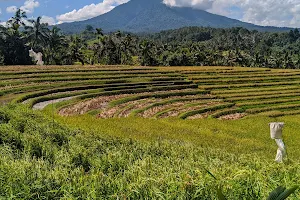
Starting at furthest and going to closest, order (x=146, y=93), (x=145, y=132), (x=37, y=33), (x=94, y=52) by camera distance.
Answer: (x=94, y=52), (x=37, y=33), (x=146, y=93), (x=145, y=132)

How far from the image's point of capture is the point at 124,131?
1507 cm

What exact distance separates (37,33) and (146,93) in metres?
32.0

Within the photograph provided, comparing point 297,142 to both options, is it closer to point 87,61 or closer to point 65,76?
point 65,76

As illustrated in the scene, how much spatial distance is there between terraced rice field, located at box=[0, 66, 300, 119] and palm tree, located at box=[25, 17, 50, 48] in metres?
21.8

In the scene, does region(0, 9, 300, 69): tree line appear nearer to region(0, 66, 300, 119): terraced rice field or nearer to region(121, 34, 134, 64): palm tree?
region(121, 34, 134, 64): palm tree

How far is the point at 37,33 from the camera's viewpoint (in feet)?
173

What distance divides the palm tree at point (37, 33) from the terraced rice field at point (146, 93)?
21775mm

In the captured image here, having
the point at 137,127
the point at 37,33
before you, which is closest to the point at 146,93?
the point at 137,127

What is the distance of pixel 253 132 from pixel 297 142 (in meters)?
2.80

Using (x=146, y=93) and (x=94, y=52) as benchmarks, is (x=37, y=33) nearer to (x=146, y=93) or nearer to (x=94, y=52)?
(x=94, y=52)

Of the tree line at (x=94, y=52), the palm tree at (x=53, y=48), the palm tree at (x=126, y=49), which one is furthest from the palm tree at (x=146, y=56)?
the palm tree at (x=53, y=48)

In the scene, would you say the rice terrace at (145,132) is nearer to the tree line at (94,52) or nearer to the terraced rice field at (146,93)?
the terraced rice field at (146,93)

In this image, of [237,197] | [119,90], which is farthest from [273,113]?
[237,197]

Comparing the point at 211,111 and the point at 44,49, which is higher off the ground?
the point at 44,49
